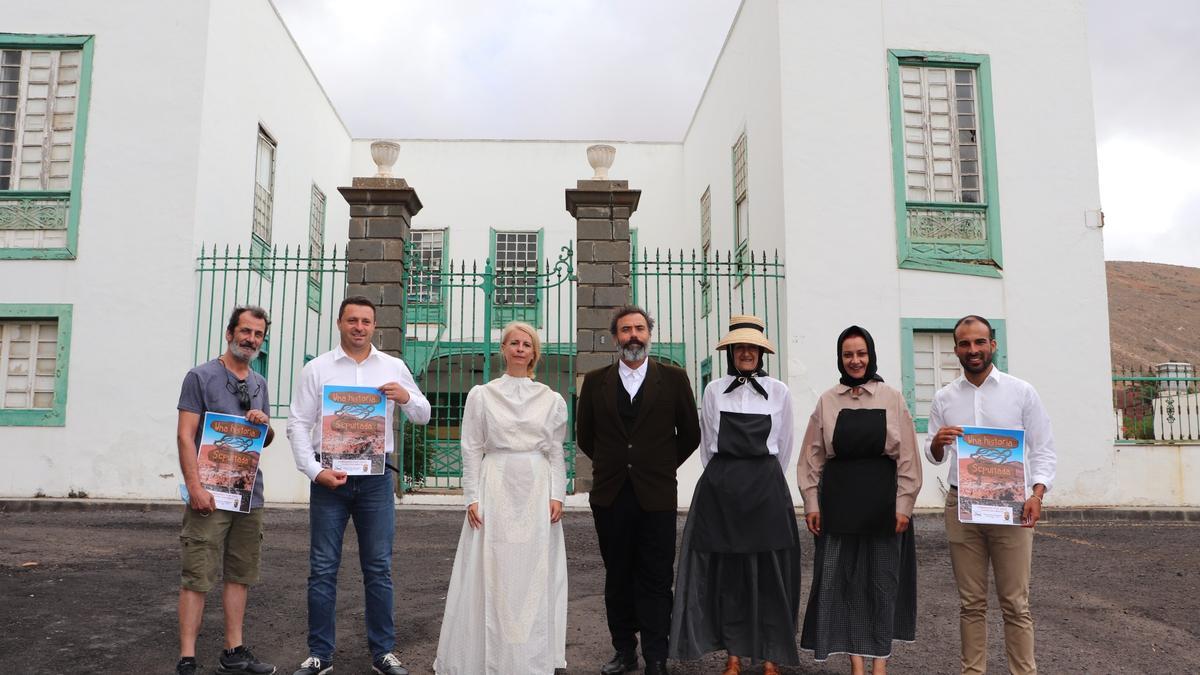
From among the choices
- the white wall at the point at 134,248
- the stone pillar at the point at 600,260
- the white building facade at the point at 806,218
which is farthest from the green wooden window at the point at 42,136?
the stone pillar at the point at 600,260

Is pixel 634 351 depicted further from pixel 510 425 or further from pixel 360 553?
pixel 360 553

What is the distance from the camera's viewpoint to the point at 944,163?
12.4 metres

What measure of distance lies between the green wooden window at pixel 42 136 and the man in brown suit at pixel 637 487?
993 centimetres

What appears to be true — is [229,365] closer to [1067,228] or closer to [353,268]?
[353,268]

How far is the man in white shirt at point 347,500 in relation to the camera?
4418mm

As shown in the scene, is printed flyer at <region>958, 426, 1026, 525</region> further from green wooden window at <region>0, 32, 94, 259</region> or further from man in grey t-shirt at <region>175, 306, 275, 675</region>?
green wooden window at <region>0, 32, 94, 259</region>

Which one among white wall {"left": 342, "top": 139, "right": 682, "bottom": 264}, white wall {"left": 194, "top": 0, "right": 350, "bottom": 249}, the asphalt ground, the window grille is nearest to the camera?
the asphalt ground

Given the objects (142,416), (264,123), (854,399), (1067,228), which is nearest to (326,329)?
(264,123)

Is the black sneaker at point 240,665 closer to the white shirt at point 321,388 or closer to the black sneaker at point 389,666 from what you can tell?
the black sneaker at point 389,666

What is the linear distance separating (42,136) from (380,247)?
4.96 meters

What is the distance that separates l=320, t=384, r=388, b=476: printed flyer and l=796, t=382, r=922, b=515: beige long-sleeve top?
208 cm

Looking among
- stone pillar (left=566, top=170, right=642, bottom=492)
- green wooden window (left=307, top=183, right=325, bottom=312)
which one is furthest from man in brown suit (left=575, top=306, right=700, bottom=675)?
green wooden window (left=307, top=183, right=325, bottom=312)

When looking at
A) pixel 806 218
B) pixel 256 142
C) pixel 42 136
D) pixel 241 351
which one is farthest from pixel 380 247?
pixel 241 351

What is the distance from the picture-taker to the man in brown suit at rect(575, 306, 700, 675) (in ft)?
15.2
